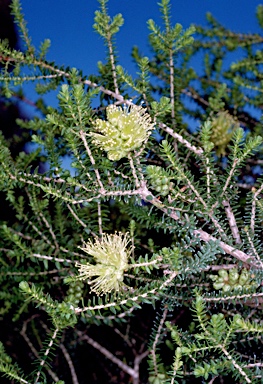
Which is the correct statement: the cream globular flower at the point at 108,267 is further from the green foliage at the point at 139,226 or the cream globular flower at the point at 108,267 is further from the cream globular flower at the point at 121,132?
the cream globular flower at the point at 121,132

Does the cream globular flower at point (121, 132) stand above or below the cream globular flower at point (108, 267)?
above

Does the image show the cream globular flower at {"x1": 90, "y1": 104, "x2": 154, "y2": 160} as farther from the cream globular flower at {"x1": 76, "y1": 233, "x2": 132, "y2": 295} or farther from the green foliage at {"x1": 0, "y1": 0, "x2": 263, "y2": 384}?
the cream globular flower at {"x1": 76, "y1": 233, "x2": 132, "y2": 295}

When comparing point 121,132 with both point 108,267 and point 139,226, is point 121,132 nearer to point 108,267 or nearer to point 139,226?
point 108,267

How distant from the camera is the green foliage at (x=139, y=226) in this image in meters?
0.76

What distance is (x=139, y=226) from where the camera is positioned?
127 cm

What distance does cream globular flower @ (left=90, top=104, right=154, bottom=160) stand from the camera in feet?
2.44

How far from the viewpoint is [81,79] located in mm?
1071

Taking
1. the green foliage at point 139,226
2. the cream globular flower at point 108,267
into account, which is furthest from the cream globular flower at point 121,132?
the cream globular flower at point 108,267

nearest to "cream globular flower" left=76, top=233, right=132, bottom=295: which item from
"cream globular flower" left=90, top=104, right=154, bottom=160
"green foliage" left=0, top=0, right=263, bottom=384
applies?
"green foliage" left=0, top=0, right=263, bottom=384

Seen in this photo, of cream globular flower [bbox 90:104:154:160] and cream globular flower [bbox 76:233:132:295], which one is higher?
cream globular flower [bbox 90:104:154:160]

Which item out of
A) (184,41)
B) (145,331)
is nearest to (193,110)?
(184,41)

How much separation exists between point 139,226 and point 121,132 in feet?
1.87

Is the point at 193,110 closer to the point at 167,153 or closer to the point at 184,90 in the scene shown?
the point at 184,90

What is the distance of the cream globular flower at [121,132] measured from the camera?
0.74 m
